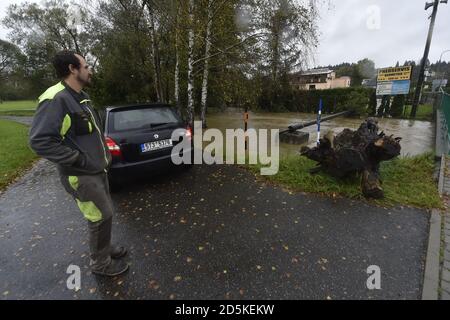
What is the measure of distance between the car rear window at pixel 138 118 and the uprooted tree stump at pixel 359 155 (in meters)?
2.82

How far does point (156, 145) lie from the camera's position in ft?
13.8

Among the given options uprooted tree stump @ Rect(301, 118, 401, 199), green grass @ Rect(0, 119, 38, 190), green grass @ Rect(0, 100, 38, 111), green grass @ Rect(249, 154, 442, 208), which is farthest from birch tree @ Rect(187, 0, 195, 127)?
green grass @ Rect(0, 100, 38, 111)

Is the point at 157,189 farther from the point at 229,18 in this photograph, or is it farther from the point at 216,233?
the point at 229,18

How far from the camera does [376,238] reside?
298 centimetres

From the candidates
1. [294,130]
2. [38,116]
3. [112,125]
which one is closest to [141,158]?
[112,125]

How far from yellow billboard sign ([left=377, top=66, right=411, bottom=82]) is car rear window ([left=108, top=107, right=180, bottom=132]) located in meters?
15.4

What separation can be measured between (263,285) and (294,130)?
6542 millimetres

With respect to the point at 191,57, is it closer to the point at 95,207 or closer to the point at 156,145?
the point at 156,145

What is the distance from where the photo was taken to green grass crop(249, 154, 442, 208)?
12.8 ft

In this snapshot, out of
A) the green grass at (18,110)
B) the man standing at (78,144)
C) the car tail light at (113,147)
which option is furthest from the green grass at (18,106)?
the man standing at (78,144)

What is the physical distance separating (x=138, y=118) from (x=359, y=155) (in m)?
3.90

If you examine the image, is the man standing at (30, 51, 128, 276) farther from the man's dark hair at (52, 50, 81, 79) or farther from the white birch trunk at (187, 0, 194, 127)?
the white birch trunk at (187, 0, 194, 127)

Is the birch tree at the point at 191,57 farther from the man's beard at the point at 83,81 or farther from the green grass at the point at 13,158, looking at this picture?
the man's beard at the point at 83,81

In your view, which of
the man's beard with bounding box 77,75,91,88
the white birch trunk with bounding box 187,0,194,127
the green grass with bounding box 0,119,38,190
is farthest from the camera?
the white birch trunk with bounding box 187,0,194,127
